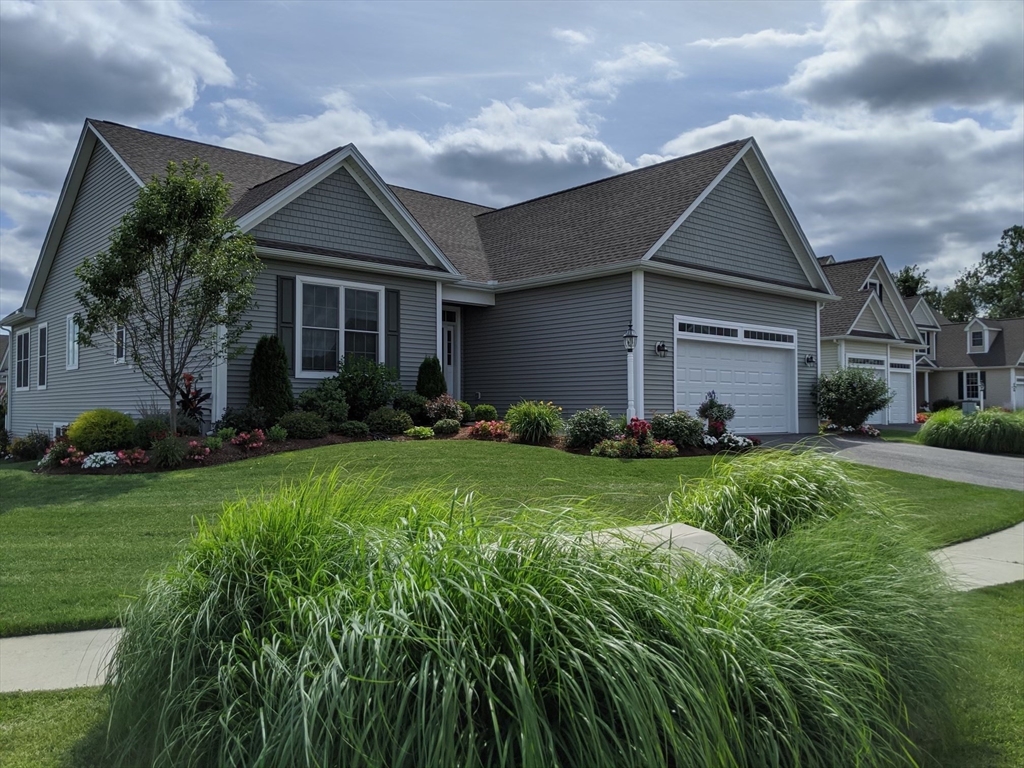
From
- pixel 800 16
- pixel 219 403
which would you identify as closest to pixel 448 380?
pixel 219 403

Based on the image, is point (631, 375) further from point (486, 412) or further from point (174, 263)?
Answer: point (174, 263)

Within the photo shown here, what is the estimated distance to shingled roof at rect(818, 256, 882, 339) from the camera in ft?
88.7

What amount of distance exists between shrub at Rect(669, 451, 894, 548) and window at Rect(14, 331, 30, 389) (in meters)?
22.2

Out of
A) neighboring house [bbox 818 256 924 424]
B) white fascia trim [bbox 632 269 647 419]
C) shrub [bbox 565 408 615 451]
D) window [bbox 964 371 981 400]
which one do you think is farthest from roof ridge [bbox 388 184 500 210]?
window [bbox 964 371 981 400]

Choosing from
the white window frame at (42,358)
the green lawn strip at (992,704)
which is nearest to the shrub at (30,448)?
the white window frame at (42,358)

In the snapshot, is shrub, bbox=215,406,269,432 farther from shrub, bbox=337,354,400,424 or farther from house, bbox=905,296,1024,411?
house, bbox=905,296,1024,411

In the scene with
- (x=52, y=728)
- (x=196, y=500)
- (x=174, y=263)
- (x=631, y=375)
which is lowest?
(x=52, y=728)

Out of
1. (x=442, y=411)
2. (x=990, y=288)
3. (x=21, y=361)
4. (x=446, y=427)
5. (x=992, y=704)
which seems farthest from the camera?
(x=990, y=288)

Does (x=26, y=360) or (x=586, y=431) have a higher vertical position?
(x=26, y=360)

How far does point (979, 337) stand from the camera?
39969 millimetres

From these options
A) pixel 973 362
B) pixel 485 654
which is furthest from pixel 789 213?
pixel 973 362

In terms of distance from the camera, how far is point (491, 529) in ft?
11.1

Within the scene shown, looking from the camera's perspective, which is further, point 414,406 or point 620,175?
point 620,175

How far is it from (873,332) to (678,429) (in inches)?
658
